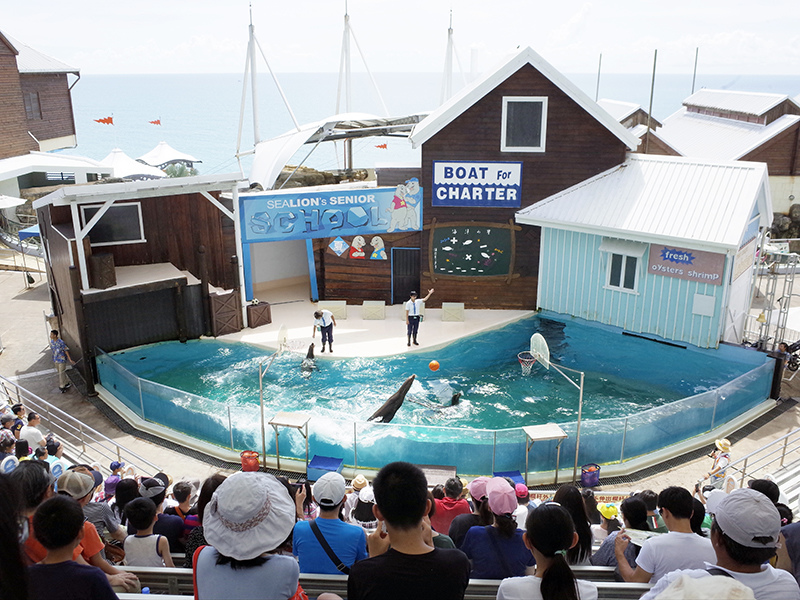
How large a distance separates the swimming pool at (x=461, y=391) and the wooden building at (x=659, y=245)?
706 millimetres

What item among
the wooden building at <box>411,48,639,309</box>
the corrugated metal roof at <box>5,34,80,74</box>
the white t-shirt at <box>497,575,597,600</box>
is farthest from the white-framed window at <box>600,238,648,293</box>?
the corrugated metal roof at <box>5,34,80,74</box>

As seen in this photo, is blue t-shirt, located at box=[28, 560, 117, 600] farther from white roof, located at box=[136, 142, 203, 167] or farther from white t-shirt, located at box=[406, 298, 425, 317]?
white roof, located at box=[136, 142, 203, 167]

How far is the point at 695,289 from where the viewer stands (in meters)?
17.9

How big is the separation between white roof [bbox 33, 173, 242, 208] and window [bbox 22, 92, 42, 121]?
23.1 meters

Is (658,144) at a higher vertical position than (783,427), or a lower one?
higher

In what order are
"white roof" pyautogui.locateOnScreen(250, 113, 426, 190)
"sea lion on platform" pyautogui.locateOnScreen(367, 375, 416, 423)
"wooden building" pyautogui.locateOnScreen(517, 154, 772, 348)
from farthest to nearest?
"white roof" pyautogui.locateOnScreen(250, 113, 426, 190)
"wooden building" pyautogui.locateOnScreen(517, 154, 772, 348)
"sea lion on platform" pyautogui.locateOnScreen(367, 375, 416, 423)

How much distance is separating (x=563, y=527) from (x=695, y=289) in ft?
49.7

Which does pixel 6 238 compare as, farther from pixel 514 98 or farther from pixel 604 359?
pixel 604 359

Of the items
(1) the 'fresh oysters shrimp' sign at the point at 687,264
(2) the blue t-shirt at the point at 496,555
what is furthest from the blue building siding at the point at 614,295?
(2) the blue t-shirt at the point at 496,555

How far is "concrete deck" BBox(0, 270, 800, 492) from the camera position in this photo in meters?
13.5

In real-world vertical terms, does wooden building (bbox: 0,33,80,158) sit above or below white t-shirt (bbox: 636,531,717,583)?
above

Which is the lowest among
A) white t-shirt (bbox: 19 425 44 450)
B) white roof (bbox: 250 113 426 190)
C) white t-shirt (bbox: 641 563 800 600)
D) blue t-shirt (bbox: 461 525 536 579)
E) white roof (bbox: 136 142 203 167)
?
white t-shirt (bbox: 19 425 44 450)

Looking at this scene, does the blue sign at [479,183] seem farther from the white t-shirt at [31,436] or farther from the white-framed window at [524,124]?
the white t-shirt at [31,436]

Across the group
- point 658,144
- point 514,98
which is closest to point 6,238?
point 514,98
